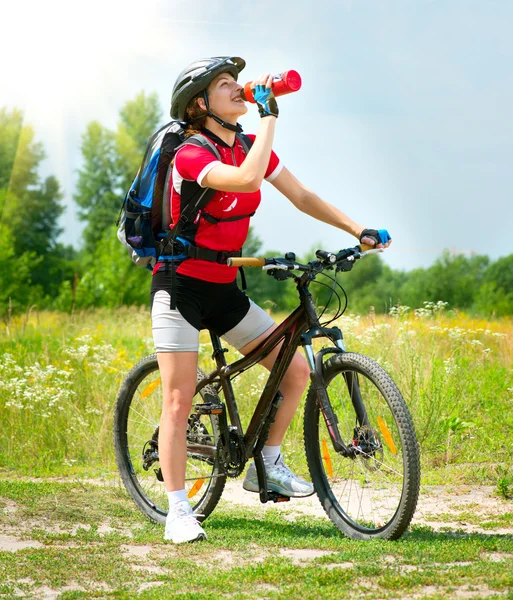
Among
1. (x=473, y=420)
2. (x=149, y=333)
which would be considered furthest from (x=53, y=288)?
(x=473, y=420)

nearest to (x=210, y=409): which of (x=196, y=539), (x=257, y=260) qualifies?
(x=196, y=539)

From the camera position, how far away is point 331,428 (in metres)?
3.80

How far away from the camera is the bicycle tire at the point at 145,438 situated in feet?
14.4

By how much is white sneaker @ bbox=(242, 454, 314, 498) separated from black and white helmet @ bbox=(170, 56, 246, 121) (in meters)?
1.67

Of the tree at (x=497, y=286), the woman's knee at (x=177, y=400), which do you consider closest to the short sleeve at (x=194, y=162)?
the woman's knee at (x=177, y=400)

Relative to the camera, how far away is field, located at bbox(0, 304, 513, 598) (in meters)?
3.19

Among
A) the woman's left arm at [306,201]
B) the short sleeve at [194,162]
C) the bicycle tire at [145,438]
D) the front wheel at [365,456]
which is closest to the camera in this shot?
the front wheel at [365,456]

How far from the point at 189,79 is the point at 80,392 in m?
3.91

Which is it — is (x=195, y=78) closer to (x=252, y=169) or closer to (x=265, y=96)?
(x=265, y=96)

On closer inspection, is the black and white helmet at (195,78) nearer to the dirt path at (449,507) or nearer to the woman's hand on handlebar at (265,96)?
the woman's hand on handlebar at (265,96)

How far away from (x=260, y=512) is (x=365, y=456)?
3.82ft

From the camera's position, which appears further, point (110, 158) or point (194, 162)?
point (110, 158)

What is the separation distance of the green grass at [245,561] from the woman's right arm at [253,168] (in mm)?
1492

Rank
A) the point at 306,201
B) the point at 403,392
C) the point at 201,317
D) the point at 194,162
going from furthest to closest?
1. the point at 403,392
2. the point at 306,201
3. the point at 201,317
4. the point at 194,162
